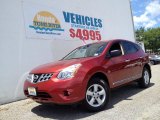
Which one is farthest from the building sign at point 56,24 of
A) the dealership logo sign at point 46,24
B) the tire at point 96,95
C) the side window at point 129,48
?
the tire at point 96,95

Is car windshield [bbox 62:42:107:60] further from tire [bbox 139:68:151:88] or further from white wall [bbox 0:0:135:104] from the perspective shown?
tire [bbox 139:68:151:88]

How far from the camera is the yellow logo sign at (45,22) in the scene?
9.41 metres

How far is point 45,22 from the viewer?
9.77 metres

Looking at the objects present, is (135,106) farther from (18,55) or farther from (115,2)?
(115,2)

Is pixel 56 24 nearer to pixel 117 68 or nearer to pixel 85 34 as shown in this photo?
pixel 85 34

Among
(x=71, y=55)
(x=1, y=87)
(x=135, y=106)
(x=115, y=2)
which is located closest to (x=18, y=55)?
(x=1, y=87)

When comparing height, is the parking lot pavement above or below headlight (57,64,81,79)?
below

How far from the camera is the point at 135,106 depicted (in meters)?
6.26

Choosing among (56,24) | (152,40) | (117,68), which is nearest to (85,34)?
(56,24)

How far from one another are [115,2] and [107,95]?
890cm

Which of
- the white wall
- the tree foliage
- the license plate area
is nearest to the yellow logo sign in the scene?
the white wall

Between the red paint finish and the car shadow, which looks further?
the car shadow

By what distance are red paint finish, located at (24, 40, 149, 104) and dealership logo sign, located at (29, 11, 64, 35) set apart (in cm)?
316

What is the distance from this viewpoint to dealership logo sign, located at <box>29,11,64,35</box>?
370 inches
